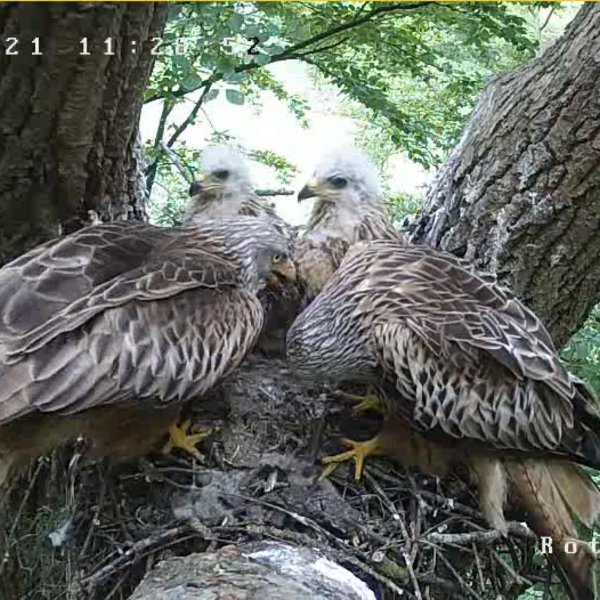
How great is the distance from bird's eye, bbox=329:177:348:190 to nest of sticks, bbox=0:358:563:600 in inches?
30.3

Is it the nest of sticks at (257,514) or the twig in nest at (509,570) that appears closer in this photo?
the nest of sticks at (257,514)

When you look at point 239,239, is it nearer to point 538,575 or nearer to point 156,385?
point 156,385

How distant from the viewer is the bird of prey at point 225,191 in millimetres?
4102

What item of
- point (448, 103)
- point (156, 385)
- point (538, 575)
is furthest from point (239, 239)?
point (448, 103)

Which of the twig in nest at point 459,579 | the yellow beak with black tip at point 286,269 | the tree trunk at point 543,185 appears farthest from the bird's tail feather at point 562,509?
the yellow beak with black tip at point 286,269

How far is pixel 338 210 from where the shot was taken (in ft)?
13.2

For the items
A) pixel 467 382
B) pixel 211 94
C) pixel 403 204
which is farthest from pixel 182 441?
pixel 403 204

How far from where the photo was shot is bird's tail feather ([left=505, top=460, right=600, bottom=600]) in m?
3.43

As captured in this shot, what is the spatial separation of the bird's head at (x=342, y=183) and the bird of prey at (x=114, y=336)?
60 centimetres

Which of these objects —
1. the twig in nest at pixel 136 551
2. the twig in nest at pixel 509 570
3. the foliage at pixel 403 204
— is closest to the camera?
the twig in nest at pixel 136 551

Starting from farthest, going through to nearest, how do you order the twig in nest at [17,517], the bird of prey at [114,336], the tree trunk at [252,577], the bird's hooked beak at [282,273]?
the bird's hooked beak at [282,273] < the twig in nest at [17,517] < the bird of prey at [114,336] < the tree trunk at [252,577]

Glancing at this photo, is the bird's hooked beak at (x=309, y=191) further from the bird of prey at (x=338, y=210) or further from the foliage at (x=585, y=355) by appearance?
the foliage at (x=585, y=355)

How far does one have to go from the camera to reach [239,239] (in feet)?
12.3

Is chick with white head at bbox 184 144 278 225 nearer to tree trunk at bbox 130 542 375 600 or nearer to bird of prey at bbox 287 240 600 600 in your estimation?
bird of prey at bbox 287 240 600 600
